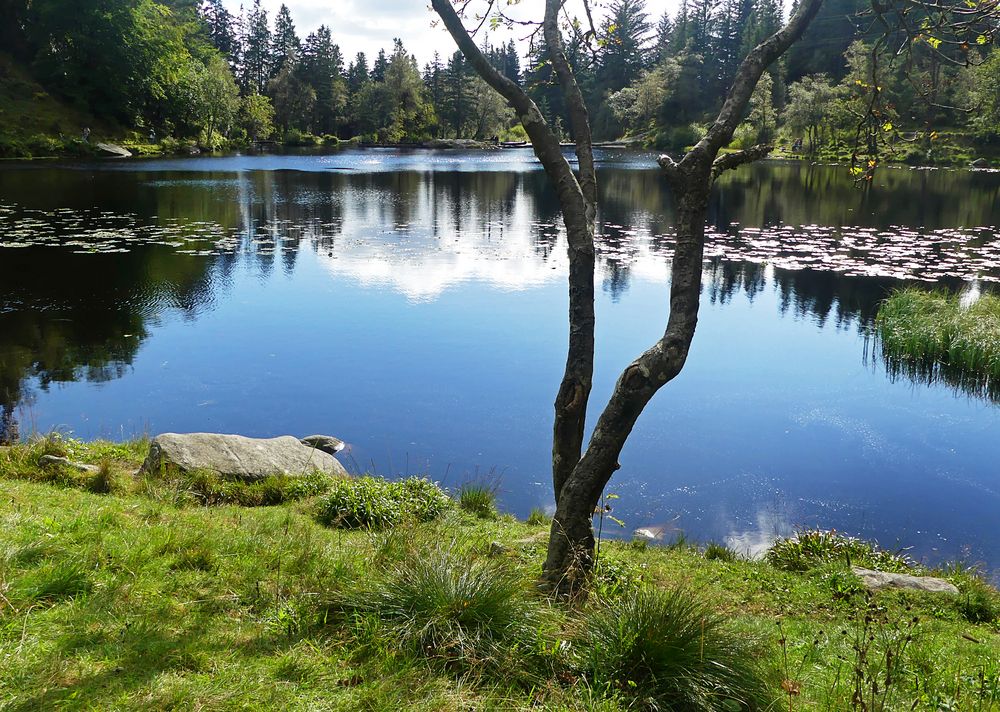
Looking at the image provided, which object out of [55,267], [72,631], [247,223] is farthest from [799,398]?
[247,223]

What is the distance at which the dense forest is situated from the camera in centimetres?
6688

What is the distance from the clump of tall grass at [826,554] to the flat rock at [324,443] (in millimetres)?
6480

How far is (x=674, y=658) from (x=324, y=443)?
28.2 ft

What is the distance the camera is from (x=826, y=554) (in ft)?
27.6

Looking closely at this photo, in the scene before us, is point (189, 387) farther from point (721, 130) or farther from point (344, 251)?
point (344, 251)

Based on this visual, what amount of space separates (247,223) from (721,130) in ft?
102

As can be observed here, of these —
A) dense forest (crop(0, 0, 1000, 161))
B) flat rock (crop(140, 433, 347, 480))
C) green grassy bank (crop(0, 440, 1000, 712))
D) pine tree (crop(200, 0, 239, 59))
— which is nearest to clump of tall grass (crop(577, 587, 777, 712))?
green grassy bank (crop(0, 440, 1000, 712))

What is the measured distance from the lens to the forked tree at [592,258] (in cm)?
530

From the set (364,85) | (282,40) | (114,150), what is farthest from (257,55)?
(114,150)

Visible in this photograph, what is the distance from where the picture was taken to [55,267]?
2280cm

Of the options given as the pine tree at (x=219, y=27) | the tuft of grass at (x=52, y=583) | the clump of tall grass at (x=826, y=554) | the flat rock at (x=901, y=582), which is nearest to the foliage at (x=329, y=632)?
the tuft of grass at (x=52, y=583)

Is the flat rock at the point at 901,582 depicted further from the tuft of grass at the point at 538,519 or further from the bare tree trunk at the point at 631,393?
the bare tree trunk at the point at 631,393

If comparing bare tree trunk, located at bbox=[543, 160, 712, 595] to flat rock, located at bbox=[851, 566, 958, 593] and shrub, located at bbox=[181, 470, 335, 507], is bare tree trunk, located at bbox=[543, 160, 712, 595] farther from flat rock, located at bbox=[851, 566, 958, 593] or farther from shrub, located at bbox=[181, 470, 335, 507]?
shrub, located at bbox=[181, 470, 335, 507]

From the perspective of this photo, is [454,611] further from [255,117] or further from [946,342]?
[255,117]
